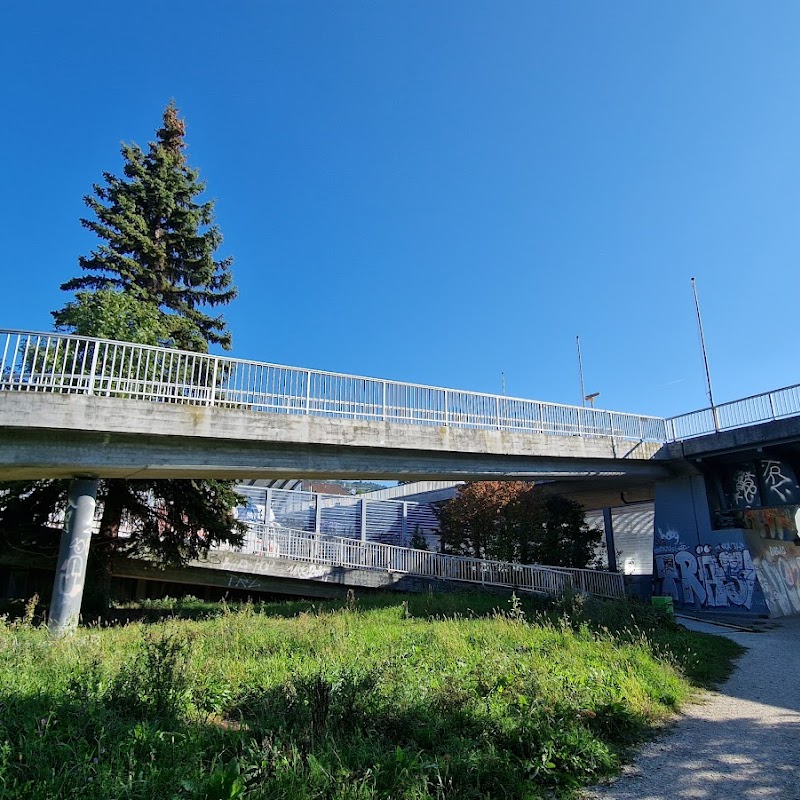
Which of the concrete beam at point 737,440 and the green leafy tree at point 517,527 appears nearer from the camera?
the concrete beam at point 737,440

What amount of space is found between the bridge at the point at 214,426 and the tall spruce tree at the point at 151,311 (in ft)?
7.36

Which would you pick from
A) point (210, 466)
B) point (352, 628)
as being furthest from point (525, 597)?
point (210, 466)

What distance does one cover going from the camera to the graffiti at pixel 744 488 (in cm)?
1886

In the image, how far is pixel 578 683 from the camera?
6.15 metres

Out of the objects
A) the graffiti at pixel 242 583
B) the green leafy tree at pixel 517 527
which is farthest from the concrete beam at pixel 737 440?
the graffiti at pixel 242 583

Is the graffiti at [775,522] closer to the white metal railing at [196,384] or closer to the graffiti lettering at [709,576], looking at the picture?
the graffiti lettering at [709,576]

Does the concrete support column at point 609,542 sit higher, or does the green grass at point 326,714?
the concrete support column at point 609,542

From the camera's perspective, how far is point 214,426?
12.0 meters

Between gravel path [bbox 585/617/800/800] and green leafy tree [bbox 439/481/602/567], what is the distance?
529 inches

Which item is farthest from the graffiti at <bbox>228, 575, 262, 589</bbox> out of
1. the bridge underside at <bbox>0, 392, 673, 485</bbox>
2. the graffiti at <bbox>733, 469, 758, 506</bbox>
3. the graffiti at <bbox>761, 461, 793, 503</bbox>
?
the graffiti at <bbox>761, 461, 793, 503</bbox>

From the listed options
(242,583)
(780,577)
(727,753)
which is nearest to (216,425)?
(242,583)

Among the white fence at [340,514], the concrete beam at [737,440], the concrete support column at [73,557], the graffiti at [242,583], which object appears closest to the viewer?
the concrete support column at [73,557]

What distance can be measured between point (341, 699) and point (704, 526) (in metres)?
18.4

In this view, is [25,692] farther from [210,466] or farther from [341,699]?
[210,466]
